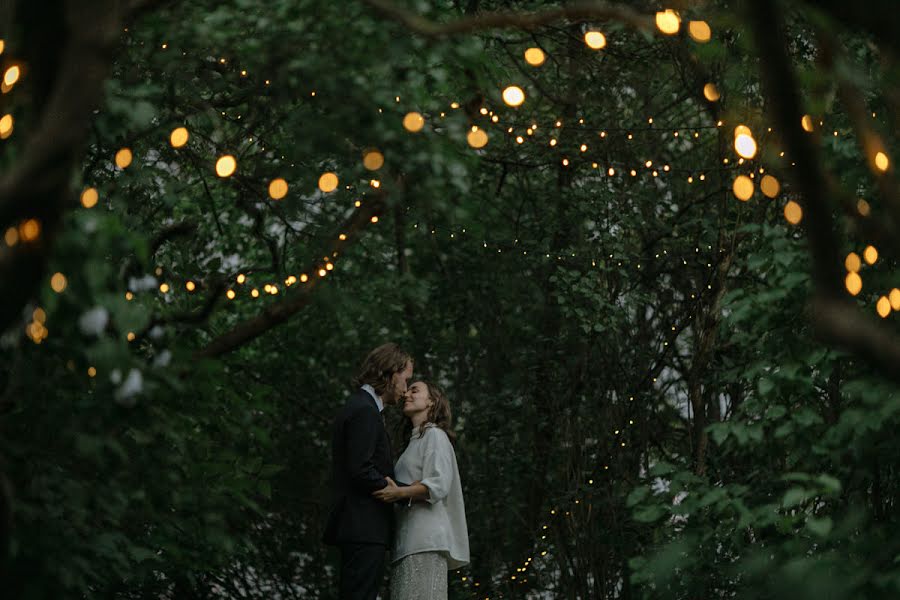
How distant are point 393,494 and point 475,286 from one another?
266 cm

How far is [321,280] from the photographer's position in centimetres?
491

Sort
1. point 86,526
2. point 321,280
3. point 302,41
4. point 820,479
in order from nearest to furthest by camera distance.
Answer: point 820,479
point 86,526
point 302,41
point 321,280

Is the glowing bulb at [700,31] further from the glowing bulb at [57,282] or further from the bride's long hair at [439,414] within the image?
the bride's long hair at [439,414]

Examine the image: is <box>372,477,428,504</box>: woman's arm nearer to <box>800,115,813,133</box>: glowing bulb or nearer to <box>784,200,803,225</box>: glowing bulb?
<box>784,200,803,225</box>: glowing bulb

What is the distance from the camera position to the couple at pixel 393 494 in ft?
16.3

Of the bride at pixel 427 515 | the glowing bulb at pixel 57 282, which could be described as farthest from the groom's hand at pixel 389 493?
the glowing bulb at pixel 57 282

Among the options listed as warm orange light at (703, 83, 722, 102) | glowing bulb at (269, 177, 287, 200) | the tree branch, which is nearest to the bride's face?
glowing bulb at (269, 177, 287, 200)

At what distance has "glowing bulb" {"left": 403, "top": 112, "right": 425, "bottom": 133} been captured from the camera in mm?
4004

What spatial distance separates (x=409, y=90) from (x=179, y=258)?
93.6 inches

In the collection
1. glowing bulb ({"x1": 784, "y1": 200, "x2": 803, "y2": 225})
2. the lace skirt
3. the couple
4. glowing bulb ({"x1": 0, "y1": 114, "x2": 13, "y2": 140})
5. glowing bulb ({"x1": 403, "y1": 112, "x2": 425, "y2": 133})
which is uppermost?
glowing bulb ({"x1": 0, "y1": 114, "x2": 13, "y2": 140})

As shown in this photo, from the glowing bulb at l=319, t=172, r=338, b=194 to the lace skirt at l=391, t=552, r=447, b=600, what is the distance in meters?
1.70

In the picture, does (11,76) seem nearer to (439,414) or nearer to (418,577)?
(439,414)

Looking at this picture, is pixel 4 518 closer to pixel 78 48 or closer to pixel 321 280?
pixel 78 48

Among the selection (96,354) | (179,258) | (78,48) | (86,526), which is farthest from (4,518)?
(179,258)
